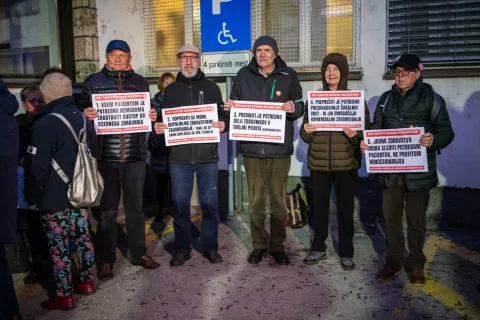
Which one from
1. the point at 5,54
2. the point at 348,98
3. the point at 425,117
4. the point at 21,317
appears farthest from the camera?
the point at 5,54

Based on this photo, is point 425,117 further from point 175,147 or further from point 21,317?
point 21,317

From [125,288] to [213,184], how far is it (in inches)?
56.1

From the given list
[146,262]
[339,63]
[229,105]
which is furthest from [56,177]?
[339,63]

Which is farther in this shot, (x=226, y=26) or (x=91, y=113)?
(x=226, y=26)

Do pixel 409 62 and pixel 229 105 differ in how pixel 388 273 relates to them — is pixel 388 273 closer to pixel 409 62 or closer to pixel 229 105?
pixel 409 62

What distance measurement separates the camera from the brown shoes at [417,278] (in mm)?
4648

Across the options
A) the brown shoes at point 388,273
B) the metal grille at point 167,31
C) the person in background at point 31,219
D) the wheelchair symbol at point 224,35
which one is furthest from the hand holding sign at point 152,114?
the metal grille at point 167,31

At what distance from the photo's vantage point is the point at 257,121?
5.11m

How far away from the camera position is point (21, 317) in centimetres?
396

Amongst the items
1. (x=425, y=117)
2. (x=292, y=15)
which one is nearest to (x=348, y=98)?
(x=425, y=117)

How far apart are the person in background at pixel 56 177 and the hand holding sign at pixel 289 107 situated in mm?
1989

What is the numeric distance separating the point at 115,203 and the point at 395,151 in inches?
114

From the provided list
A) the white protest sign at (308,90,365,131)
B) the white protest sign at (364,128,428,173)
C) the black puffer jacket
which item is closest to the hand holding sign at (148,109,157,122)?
the black puffer jacket

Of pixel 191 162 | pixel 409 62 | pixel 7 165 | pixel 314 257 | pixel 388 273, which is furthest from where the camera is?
pixel 314 257
